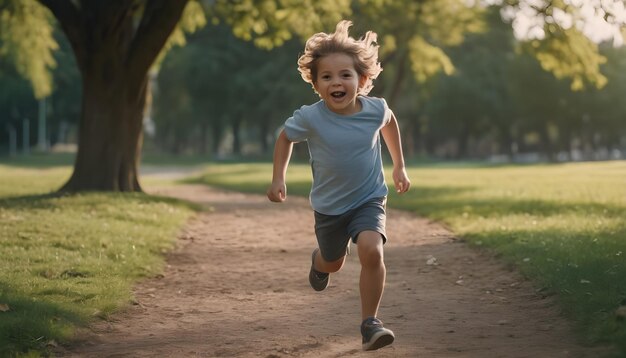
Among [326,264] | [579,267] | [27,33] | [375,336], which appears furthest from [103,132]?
[375,336]

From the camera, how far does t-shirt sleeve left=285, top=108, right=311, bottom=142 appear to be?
20.8 ft

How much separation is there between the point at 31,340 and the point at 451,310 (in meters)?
3.27

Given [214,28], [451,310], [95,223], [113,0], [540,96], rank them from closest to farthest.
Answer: [451,310] → [95,223] → [113,0] → [540,96] → [214,28]

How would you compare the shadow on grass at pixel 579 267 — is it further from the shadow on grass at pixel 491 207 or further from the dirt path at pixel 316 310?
the shadow on grass at pixel 491 207

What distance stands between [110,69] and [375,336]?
48.2 feet

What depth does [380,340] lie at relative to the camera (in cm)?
573

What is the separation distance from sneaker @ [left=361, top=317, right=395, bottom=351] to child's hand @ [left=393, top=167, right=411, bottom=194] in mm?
986

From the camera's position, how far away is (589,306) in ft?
22.6

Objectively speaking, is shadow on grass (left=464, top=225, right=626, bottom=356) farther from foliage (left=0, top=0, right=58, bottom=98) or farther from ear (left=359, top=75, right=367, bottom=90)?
foliage (left=0, top=0, right=58, bottom=98)

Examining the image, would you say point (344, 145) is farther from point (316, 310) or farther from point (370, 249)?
point (316, 310)

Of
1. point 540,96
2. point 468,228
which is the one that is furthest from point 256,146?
point 468,228

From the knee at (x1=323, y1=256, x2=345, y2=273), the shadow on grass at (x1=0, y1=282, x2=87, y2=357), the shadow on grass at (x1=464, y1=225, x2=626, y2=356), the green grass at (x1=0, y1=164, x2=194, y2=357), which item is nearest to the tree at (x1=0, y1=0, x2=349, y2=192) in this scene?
the green grass at (x1=0, y1=164, x2=194, y2=357)

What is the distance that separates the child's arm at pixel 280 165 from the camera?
632 cm

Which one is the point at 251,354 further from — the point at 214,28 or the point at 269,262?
the point at 214,28
